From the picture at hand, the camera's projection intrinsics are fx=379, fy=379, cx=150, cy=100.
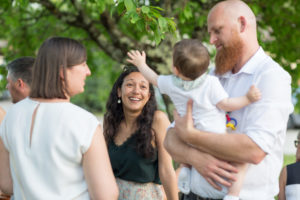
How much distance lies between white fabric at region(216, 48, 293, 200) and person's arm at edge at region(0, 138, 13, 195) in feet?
4.60

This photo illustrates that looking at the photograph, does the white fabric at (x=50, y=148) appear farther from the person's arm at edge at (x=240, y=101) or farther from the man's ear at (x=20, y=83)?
the man's ear at (x=20, y=83)

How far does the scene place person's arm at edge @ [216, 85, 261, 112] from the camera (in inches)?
84.3

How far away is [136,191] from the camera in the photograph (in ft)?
10.5

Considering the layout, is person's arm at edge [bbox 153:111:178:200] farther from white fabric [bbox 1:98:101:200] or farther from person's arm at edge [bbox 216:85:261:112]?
white fabric [bbox 1:98:101:200]

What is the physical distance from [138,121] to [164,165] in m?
0.45

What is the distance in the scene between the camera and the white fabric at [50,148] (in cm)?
200

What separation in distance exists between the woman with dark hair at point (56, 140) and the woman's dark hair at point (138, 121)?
1081 mm

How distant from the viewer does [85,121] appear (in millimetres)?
2041

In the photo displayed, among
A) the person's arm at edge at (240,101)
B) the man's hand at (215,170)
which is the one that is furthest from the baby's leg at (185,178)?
the person's arm at edge at (240,101)

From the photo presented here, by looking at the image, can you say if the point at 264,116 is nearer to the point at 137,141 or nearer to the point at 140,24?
the point at 137,141

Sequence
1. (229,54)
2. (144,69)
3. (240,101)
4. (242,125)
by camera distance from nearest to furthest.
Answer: (240,101) < (242,125) < (229,54) < (144,69)

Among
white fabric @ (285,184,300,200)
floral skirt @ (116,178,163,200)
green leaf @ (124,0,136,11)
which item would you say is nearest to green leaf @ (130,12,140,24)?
green leaf @ (124,0,136,11)

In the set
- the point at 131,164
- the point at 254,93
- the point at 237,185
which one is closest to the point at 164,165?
the point at 131,164

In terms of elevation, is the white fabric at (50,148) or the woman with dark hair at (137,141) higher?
the white fabric at (50,148)
